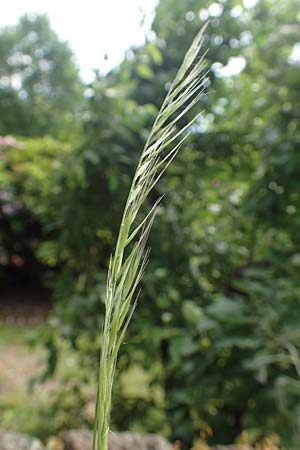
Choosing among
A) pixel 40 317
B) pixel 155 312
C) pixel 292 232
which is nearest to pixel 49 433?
pixel 155 312

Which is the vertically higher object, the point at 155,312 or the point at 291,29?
the point at 291,29

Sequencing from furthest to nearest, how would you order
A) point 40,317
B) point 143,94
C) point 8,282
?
→ point 8,282 < point 40,317 < point 143,94

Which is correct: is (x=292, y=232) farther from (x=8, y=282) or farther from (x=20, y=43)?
(x=20, y=43)

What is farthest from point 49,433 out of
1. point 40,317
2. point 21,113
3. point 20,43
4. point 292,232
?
point 20,43

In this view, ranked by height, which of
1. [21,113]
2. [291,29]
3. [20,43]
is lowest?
[291,29]

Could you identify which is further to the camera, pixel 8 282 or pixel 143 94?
pixel 8 282

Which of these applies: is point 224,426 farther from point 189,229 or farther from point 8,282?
point 8,282

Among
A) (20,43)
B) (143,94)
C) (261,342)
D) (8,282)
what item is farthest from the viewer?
(20,43)
